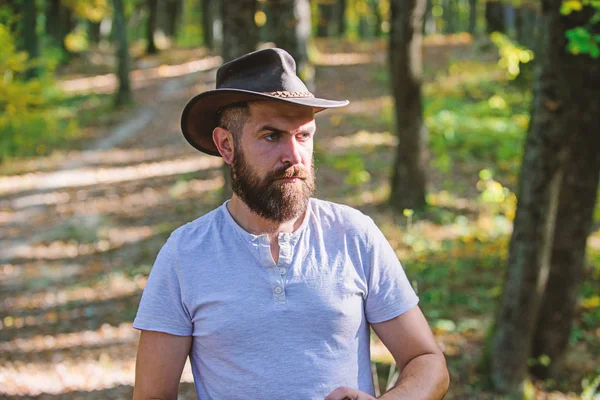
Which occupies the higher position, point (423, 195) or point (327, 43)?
point (327, 43)

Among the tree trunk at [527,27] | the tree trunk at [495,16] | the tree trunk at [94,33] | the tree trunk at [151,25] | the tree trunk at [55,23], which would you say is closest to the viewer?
the tree trunk at [527,27]

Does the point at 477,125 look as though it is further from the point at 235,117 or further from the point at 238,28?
the point at 235,117

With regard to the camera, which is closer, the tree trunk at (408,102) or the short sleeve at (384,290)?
the short sleeve at (384,290)

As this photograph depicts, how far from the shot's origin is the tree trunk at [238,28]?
7125mm

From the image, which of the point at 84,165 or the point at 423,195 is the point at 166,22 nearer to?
the point at 84,165

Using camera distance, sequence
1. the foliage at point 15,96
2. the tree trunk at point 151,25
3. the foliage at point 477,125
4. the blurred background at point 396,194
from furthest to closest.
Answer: the tree trunk at point 151,25, the foliage at point 477,125, the foliage at point 15,96, the blurred background at point 396,194

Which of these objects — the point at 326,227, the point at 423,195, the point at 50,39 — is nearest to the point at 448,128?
the point at 423,195

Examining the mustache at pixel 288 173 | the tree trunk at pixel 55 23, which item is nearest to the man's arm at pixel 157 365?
the mustache at pixel 288 173

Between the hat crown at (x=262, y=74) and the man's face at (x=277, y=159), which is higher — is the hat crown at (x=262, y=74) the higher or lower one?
the higher one

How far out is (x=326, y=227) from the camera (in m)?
Result: 2.50

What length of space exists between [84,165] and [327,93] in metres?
8.41

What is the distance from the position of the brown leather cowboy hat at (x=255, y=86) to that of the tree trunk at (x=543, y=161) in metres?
4.00

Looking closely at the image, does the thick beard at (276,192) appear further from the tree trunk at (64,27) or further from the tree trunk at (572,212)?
the tree trunk at (64,27)

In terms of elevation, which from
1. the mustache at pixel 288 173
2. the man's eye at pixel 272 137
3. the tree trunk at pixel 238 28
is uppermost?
the tree trunk at pixel 238 28
